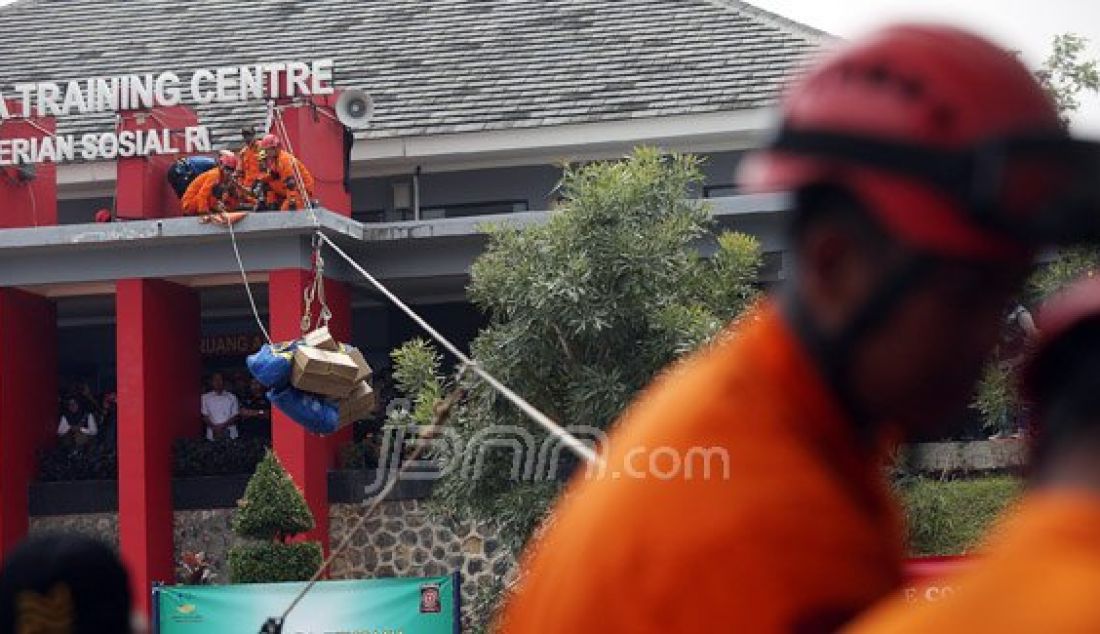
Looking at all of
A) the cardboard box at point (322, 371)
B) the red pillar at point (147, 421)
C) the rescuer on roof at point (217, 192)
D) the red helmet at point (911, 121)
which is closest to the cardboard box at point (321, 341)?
the cardboard box at point (322, 371)

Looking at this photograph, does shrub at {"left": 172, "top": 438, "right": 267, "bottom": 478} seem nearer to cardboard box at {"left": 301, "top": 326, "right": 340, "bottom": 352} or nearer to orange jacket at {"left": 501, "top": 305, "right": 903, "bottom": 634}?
cardboard box at {"left": 301, "top": 326, "right": 340, "bottom": 352}

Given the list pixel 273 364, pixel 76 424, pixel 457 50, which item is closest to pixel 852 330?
pixel 273 364

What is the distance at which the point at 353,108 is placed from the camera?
22.8 meters

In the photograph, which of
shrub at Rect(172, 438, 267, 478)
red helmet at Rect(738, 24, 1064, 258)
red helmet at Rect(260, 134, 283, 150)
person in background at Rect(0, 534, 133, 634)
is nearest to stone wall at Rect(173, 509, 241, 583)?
shrub at Rect(172, 438, 267, 478)

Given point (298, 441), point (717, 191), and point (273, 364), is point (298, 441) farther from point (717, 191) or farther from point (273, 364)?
point (717, 191)

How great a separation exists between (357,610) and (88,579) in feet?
→ 43.6

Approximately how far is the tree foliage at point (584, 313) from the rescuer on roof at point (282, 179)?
424 centimetres

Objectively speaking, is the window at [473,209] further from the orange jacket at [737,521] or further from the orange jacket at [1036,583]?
the orange jacket at [1036,583]

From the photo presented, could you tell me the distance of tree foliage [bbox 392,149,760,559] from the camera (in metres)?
17.2

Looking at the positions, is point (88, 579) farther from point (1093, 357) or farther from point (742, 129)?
point (742, 129)

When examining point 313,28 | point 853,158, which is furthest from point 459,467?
point 853,158

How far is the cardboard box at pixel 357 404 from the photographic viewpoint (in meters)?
16.9

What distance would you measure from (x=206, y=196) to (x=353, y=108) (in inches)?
74.2

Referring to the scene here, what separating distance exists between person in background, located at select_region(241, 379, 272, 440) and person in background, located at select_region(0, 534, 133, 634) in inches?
824
